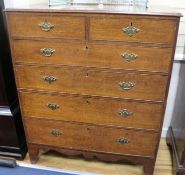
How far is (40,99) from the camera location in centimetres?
159

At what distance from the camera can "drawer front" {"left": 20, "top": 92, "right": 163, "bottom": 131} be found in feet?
4.88

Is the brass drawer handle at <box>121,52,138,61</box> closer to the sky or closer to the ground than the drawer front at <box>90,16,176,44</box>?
closer to the ground

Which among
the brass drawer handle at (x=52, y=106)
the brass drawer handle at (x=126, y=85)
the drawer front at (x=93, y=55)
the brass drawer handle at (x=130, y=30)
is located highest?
the brass drawer handle at (x=130, y=30)

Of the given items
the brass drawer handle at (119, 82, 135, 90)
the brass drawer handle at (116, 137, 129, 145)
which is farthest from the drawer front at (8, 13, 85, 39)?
the brass drawer handle at (116, 137, 129, 145)

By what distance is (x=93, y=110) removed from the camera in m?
1.55

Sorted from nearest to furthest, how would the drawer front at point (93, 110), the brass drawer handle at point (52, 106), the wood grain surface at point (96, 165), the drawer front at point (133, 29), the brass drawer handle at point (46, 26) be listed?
the drawer front at point (133, 29)
the brass drawer handle at point (46, 26)
the drawer front at point (93, 110)
the brass drawer handle at point (52, 106)
the wood grain surface at point (96, 165)

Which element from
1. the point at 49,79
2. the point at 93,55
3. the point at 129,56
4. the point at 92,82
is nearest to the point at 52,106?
the point at 49,79

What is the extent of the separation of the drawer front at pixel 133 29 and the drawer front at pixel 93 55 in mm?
53

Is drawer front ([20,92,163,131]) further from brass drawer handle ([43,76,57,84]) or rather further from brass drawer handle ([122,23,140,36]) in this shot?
brass drawer handle ([122,23,140,36])

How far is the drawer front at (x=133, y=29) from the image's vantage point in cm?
124

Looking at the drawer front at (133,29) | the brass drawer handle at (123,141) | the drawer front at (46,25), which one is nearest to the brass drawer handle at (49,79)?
the drawer front at (46,25)

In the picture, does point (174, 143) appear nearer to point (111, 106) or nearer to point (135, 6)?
point (111, 106)

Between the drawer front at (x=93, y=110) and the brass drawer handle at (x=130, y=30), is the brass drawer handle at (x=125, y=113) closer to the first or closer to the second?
the drawer front at (x=93, y=110)

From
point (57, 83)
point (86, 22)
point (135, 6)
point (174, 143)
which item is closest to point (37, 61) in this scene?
point (57, 83)
